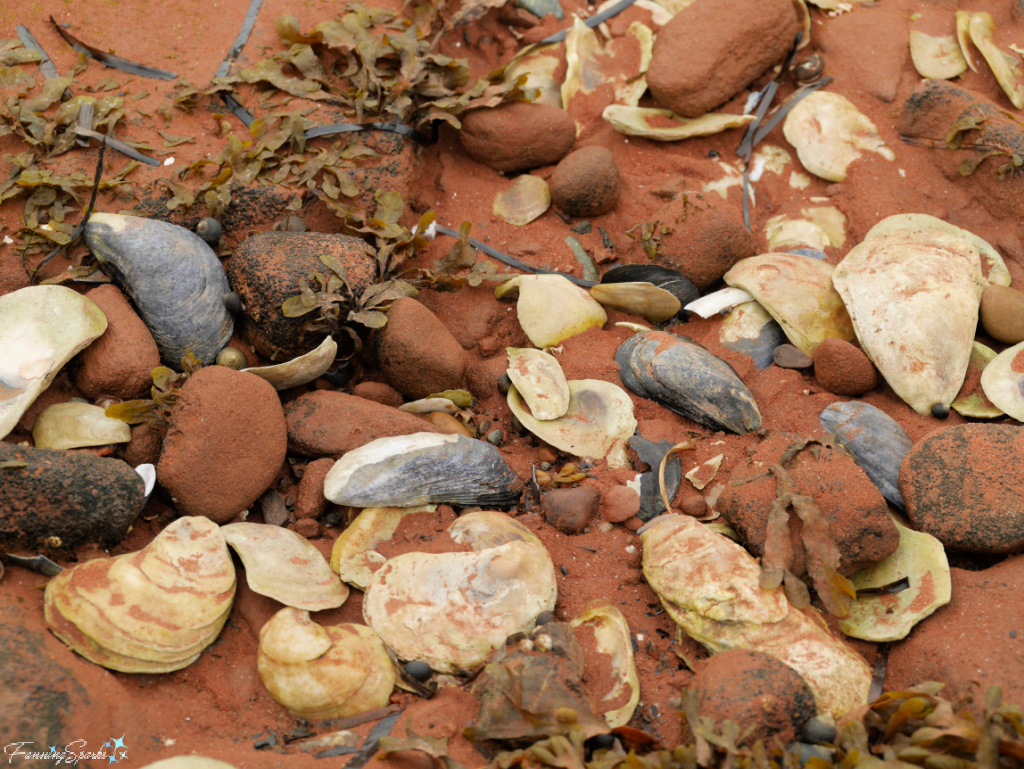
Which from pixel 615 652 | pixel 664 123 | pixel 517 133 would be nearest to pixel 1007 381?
pixel 615 652

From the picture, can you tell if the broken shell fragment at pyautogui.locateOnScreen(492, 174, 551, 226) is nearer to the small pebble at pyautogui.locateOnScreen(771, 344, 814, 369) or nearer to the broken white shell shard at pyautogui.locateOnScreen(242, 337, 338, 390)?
the broken white shell shard at pyautogui.locateOnScreen(242, 337, 338, 390)

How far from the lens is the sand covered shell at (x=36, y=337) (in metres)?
2.79

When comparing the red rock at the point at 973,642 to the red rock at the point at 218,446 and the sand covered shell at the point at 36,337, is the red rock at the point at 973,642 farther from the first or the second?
the sand covered shell at the point at 36,337

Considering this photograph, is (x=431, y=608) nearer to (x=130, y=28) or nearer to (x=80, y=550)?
(x=80, y=550)

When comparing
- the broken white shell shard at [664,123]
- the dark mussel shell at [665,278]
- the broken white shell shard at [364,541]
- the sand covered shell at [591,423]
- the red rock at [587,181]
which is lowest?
the broken white shell shard at [364,541]

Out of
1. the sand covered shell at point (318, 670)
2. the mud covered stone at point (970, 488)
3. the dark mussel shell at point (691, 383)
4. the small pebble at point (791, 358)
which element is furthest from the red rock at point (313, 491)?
the mud covered stone at point (970, 488)

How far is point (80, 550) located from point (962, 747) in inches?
110

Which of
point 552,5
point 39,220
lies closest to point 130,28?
point 39,220

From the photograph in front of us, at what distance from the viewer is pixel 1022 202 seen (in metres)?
3.84

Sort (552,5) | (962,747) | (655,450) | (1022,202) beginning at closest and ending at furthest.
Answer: (962,747) < (655,450) < (1022,202) < (552,5)

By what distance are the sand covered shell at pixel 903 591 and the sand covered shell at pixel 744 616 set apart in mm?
148

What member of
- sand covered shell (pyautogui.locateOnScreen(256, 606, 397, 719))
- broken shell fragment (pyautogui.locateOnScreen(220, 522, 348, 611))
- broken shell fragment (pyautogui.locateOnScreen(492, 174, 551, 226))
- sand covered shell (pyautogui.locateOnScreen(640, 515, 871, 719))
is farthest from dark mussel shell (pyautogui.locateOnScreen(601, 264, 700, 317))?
sand covered shell (pyautogui.locateOnScreen(256, 606, 397, 719))

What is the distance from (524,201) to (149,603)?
108 inches

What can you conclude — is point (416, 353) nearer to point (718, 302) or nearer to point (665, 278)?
point (665, 278)
